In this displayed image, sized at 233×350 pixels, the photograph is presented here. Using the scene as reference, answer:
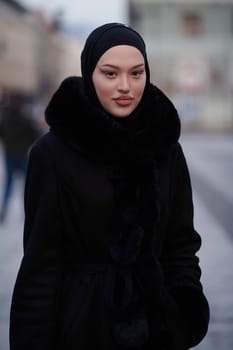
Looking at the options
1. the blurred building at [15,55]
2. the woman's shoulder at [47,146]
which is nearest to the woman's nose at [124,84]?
the woman's shoulder at [47,146]

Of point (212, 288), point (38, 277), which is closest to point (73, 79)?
point (38, 277)

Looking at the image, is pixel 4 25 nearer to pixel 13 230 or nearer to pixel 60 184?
pixel 13 230

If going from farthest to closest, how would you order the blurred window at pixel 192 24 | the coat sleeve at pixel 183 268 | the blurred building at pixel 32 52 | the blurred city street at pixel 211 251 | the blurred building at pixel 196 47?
the blurred window at pixel 192 24
the blurred building at pixel 196 47
the blurred building at pixel 32 52
the blurred city street at pixel 211 251
the coat sleeve at pixel 183 268

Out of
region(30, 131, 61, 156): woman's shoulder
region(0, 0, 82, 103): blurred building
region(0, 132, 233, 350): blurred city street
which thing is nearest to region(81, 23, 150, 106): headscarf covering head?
region(30, 131, 61, 156): woman's shoulder

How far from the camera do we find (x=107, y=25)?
186cm

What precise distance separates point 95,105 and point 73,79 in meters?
0.13

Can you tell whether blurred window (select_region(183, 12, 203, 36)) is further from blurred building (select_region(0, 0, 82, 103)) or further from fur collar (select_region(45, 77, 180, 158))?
fur collar (select_region(45, 77, 180, 158))

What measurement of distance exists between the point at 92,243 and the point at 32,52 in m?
44.2

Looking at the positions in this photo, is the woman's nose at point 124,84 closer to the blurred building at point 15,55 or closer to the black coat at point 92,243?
the black coat at point 92,243

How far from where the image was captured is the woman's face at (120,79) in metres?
1.81

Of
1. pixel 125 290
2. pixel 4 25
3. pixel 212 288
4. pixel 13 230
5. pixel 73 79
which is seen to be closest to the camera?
pixel 125 290

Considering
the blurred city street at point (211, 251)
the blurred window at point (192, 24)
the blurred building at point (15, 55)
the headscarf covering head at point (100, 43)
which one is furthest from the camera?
the blurred window at point (192, 24)

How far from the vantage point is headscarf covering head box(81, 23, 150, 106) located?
1813 millimetres

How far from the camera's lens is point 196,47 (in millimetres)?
41750
